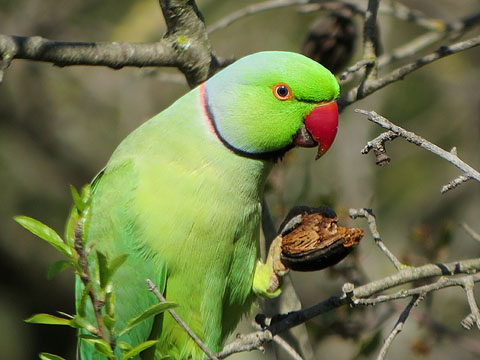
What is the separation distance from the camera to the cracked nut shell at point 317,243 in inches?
108

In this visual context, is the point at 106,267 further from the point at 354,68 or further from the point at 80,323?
the point at 354,68

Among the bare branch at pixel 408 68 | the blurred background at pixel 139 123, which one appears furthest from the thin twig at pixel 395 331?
the blurred background at pixel 139 123

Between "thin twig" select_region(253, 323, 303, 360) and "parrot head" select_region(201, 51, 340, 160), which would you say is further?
"parrot head" select_region(201, 51, 340, 160)

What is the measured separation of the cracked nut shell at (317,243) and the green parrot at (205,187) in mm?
193

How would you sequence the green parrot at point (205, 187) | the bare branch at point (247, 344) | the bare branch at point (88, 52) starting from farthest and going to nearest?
the green parrot at point (205, 187) < the bare branch at point (88, 52) < the bare branch at point (247, 344)

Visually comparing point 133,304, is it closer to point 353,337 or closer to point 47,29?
point 353,337

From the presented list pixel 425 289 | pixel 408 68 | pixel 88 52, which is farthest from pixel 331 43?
pixel 425 289

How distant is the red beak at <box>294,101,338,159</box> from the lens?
2.87 m

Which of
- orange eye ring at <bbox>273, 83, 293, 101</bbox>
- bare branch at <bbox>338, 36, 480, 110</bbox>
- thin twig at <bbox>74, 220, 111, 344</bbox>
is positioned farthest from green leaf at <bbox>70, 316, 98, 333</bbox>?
bare branch at <bbox>338, 36, 480, 110</bbox>

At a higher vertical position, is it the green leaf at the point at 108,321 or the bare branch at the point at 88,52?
the bare branch at the point at 88,52

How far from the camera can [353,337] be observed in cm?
363

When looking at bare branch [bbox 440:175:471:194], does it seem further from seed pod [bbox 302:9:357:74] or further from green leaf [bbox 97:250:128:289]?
seed pod [bbox 302:9:357:74]

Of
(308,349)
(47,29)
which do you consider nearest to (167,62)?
(308,349)

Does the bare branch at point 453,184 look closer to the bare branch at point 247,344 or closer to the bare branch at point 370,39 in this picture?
the bare branch at point 247,344
